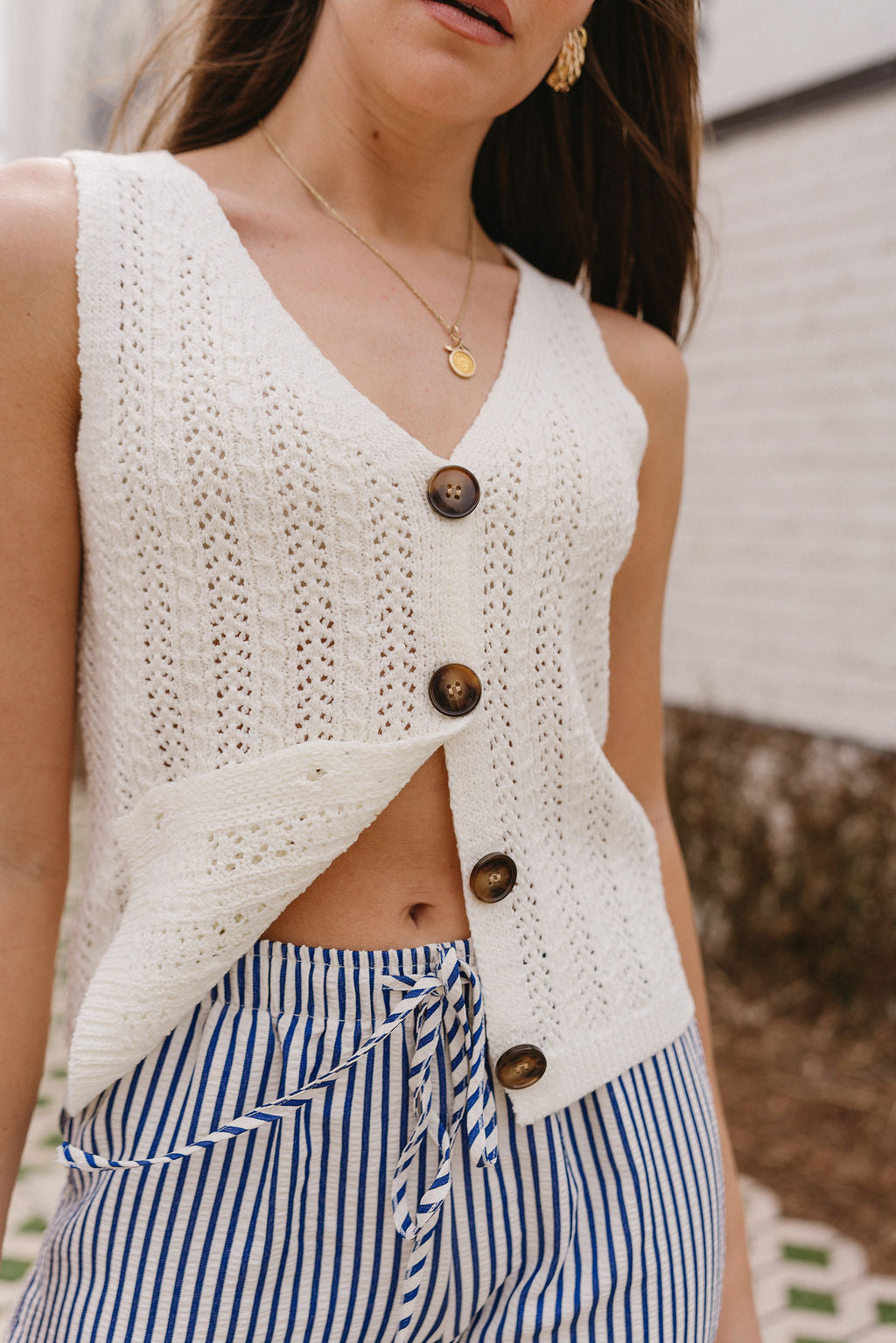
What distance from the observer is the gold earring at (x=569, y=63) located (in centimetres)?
146

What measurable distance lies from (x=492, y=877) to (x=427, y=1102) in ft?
0.67

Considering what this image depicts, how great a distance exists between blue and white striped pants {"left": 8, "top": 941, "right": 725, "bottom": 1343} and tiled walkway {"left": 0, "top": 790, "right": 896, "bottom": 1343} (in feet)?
7.18

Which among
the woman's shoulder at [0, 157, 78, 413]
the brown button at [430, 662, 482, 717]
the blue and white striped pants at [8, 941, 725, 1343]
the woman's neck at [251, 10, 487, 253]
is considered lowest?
the blue and white striped pants at [8, 941, 725, 1343]

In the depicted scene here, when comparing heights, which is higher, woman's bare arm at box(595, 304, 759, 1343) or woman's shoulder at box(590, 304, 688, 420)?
woman's shoulder at box(590, 304, 688, 420)

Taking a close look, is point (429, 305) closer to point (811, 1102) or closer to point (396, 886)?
point (396, 886)

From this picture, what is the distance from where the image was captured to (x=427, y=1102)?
3.41 feet

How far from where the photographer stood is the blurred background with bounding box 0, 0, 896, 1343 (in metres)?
3.94

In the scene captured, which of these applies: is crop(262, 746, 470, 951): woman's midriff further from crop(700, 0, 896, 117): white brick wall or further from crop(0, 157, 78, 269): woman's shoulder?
crop(700, 0, 896, 117): white brick wall

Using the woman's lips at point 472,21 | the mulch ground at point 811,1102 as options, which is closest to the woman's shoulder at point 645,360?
the woman's lips at point 472,21

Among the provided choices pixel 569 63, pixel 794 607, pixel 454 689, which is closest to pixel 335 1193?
pixel 454 689

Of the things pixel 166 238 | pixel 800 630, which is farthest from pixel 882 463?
pixel 166 238

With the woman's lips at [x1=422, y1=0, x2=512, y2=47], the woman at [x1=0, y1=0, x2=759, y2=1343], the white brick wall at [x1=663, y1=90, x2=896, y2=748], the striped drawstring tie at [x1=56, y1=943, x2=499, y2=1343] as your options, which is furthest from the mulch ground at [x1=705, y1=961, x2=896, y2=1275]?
the woman's lips at [x1=422, y1=0, x2=512, y2=47]

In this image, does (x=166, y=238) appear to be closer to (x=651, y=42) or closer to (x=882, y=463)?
(x=651, y=42)

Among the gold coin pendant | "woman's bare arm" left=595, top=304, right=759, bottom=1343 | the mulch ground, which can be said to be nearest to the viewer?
the gold coin pendant
